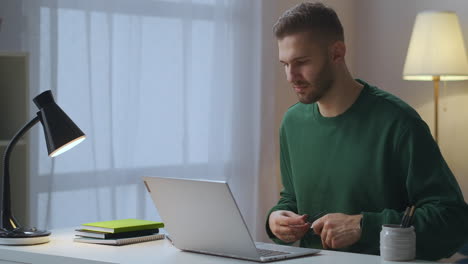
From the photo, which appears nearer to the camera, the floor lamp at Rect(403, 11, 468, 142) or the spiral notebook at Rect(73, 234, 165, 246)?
the spiral notebook at Rect(73, 234, 165, 246)

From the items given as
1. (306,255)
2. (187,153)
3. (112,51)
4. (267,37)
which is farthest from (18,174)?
(267,37)

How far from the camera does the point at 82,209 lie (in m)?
3.63

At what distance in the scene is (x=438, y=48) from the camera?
4.29m

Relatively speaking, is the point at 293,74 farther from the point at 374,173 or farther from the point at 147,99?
the point at 147,99

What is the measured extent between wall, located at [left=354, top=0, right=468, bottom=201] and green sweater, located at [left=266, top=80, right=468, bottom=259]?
2.08 m

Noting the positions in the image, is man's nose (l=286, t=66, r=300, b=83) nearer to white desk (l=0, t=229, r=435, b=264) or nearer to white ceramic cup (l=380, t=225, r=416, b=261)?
white desk (l=0, t=229, r=435, b=264)

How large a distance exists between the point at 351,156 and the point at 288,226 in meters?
0.32

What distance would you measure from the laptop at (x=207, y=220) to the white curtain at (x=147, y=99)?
1.34 m

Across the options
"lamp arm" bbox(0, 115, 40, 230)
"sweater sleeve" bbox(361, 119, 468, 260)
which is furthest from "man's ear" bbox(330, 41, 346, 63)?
"lamp arm" bbox(0, 115, 40, 230)

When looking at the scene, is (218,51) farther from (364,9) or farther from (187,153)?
(364,9)

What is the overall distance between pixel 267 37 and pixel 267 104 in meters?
0.36

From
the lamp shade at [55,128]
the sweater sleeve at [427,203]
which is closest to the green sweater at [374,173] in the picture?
the sweater sleeve at [427,203]

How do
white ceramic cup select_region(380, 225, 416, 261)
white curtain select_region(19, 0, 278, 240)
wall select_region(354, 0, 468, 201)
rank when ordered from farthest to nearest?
1. wall select_region(354, 0, 468, 201)
2. white curtain select_region(19, 0, 278, 240)
3. white ceramic cup select_region(380, 225, 416, 261)

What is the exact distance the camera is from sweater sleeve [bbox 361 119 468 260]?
231 centimetres
